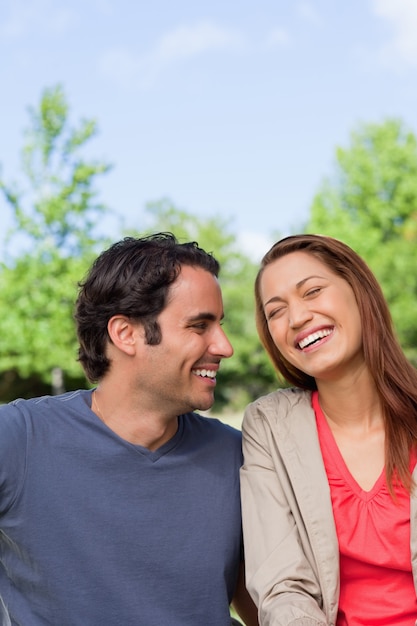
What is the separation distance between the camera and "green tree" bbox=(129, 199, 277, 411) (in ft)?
84.9

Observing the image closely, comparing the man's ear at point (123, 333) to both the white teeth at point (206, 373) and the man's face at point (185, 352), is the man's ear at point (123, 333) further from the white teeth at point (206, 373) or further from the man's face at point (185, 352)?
the white teeth at point (206, 373)

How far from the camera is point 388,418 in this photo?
8.14ft

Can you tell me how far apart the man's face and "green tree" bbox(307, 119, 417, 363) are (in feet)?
66.3

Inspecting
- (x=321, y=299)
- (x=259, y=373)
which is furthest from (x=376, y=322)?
(x=259, y=373)

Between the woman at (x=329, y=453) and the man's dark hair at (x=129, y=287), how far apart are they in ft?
1.09

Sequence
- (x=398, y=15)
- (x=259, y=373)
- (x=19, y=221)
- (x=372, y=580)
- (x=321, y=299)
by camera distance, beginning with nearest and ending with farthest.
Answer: (x=372, y=580) < (x=321, y=299) < (x=19, y=221) < (x=259, y=373) < (x=398, y=15)

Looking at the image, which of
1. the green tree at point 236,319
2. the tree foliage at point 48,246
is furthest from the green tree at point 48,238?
the green tree at point 236,319

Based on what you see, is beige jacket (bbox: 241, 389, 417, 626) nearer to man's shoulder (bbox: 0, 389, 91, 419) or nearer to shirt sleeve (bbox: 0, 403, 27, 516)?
man's shoulder (bbox: 0, 389, 91, 419)

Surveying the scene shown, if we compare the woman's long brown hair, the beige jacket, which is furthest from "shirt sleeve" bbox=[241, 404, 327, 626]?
the woman's long brown hair

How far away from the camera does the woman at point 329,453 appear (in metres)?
2.21

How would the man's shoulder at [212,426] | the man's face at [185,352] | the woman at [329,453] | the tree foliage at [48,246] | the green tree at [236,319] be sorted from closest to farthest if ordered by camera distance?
the woman at [329,453], the man's face at [185,352], the man's shoulder at [212,426], the tree foliage at [48,246], the green tree at [236,319]

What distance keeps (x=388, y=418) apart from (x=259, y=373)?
80.7 ft

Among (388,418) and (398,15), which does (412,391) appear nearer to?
(388,418)

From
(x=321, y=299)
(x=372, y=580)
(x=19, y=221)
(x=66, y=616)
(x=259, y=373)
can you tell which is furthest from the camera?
(x=259, y=373)
